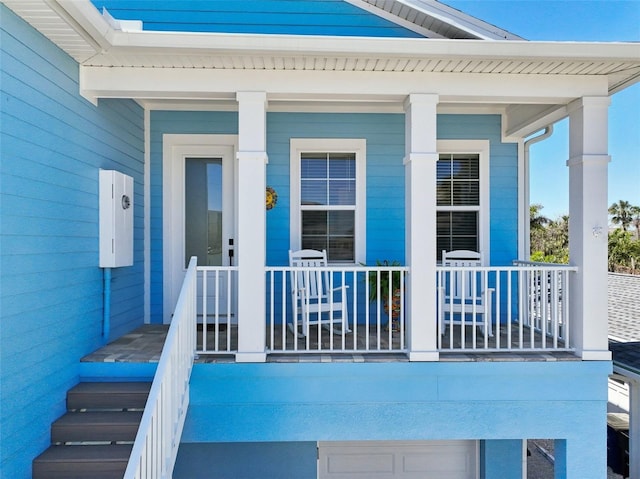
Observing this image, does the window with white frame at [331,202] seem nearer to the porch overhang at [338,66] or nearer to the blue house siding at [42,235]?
the porch overhang at [338,66]

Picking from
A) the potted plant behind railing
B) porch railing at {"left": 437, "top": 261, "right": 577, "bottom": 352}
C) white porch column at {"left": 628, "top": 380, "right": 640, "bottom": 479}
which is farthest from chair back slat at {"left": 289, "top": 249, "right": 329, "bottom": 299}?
white porch column at {"left": 628, "top": 380, "right": 640, "bottom": 479}

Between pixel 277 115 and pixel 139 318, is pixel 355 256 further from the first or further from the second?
pixel 139 318

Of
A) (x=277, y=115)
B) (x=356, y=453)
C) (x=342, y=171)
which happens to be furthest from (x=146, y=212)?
(x=356, y=453)

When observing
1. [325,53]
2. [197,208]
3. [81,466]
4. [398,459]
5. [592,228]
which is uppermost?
[325,53]

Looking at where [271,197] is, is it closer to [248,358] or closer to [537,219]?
[248,358]

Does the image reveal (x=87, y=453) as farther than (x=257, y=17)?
No

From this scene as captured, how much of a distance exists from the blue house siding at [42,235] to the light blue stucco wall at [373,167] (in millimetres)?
1097

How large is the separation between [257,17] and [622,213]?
30.1m

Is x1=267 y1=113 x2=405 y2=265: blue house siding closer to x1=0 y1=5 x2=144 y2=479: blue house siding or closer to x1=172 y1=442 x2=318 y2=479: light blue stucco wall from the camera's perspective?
x1=0 y1=5 x2=144 y2=479: blue house siding

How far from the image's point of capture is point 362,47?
3.15m

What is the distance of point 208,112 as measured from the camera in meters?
4.93

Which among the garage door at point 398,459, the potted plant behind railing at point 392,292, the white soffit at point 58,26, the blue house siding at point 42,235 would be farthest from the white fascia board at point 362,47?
the garage door at point 398,459

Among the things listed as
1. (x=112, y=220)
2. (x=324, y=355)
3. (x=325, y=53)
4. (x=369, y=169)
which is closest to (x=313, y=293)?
(x=324, y=355)

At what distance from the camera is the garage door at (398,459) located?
→ 5109 mm
